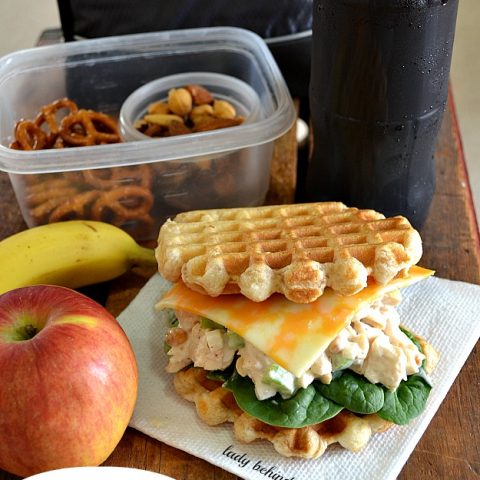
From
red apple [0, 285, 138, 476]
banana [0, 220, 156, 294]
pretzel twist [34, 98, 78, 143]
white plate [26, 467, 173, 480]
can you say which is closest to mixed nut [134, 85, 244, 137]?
pretzel twist [34, 98, 78, 143]

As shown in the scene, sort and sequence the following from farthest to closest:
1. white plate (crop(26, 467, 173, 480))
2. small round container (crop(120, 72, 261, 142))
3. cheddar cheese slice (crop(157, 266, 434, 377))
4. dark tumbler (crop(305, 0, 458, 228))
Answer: small round container (crop(120, 72, 261, 142)) < dark tumbler (crop(305, 0, 458, 228)) < cheddar cheese slice (crop(157, 266, 434, 377)) < white plate (crop(26, 467, 173, 480))

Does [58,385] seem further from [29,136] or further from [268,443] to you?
[29,136]

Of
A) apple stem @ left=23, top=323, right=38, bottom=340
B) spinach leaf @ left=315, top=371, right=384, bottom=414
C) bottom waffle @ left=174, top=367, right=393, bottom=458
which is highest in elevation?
apple stem @ left=23, top=323, right=38, bottom=340

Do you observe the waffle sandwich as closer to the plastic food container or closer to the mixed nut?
the plastic food container

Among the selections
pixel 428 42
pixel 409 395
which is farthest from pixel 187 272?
pixel 428 42

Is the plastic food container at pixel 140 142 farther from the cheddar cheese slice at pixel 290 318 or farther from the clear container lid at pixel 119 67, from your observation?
the cheddar cheese slice at pixel 290 318

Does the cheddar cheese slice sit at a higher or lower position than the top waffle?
lower

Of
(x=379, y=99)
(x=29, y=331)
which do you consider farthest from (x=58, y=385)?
(x=379, y=99)
